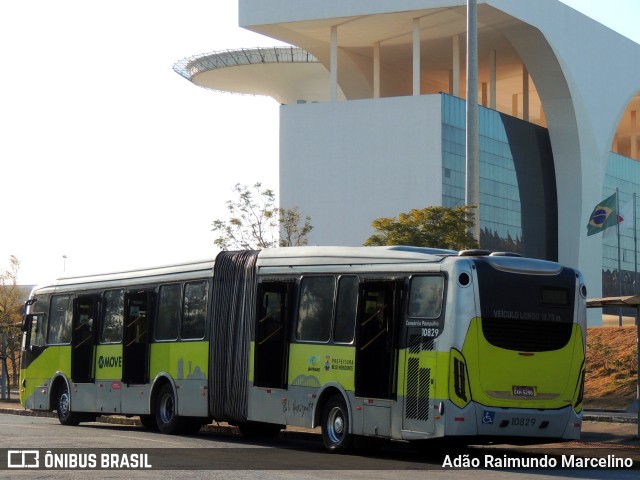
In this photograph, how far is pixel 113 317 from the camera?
26.3 m

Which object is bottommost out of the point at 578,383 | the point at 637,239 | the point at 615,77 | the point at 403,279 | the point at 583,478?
the point at 583,478

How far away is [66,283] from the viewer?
1111 inches

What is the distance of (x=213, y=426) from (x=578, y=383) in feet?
32.8

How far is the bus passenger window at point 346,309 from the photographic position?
63.6 feet

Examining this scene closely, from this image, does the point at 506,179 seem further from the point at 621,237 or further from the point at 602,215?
the point at 621,237

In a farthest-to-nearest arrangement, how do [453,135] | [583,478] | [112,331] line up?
1. [453,135]
2. [112,331]
3. [583,478]

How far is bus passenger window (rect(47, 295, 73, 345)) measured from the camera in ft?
91.3

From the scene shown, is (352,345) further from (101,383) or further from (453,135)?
(453,135)

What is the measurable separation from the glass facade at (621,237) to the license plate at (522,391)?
2402 inches

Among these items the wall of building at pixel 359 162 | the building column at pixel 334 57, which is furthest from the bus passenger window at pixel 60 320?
the building column at pixel 334 57

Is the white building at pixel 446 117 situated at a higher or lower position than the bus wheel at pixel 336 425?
higher

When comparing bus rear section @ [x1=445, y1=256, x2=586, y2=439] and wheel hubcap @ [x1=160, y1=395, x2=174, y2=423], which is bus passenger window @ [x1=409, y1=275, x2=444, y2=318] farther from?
wheel hubcap @ [x1=160, y1=395, x2=174, y2=423]

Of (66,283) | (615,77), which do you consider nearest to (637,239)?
(615,77)

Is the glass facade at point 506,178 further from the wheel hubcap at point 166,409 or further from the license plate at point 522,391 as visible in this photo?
the license plate at point 522,391
